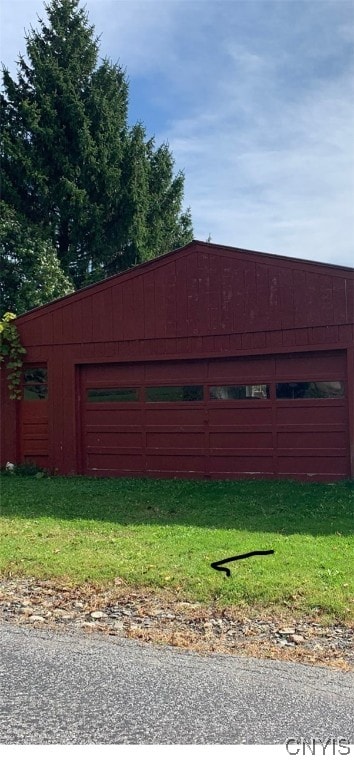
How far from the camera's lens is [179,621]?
434 cm

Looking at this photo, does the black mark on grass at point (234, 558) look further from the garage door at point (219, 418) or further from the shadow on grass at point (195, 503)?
the garage door at point (219, 418)

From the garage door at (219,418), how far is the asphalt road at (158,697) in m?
6.89

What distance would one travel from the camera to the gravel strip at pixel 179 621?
3850 millimetres

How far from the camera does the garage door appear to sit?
10266 mm

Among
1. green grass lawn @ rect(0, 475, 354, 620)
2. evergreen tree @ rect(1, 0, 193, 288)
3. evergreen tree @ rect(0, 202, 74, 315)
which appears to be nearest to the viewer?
green grass lawn @ rect(0, 475, 354, 620)

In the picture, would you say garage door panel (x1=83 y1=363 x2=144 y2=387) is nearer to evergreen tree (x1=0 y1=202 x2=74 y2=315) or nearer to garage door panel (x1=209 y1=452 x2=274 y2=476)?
garage door panel (x1=209 y1=452 x2=274 y2=476)

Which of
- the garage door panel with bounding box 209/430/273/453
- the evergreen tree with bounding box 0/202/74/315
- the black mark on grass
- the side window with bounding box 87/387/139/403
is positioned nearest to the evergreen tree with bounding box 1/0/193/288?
the evergreen tree with bounding box 0/202/74/315

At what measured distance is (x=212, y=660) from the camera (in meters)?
3.64

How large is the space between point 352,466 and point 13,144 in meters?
18.8

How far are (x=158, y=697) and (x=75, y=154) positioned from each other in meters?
23.7

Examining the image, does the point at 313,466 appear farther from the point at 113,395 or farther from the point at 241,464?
the point at 113,395

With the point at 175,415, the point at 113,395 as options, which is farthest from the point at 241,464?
the point at 113,395

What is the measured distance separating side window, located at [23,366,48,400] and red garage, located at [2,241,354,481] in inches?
0.9

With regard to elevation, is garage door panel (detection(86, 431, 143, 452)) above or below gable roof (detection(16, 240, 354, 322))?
below
